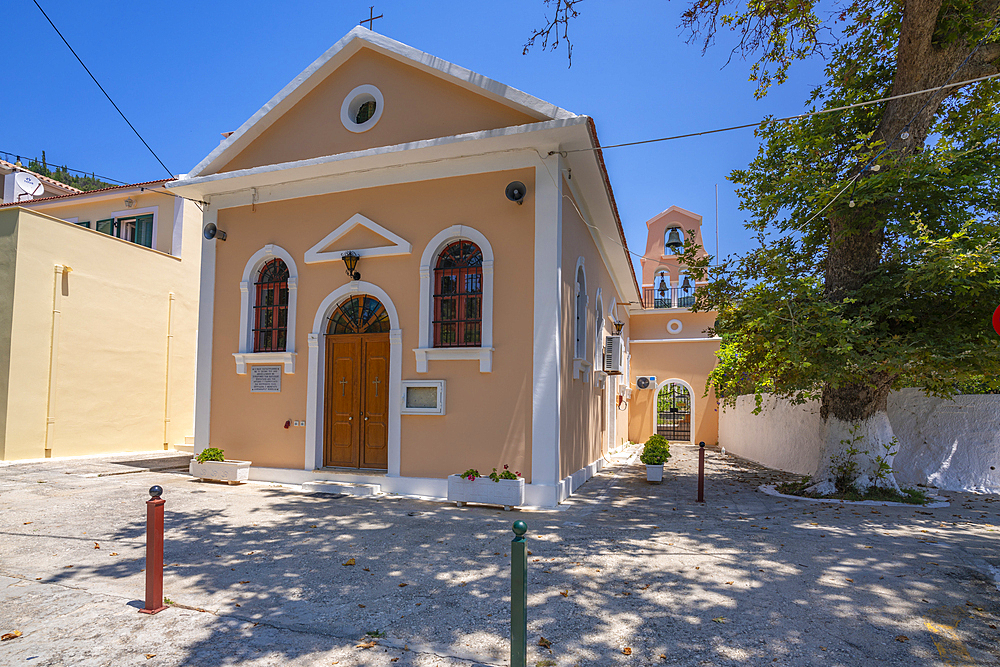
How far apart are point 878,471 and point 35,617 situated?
10590 millimetres

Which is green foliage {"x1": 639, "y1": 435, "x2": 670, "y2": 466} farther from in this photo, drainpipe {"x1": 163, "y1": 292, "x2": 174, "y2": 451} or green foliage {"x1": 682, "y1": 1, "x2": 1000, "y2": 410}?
drainpipe {"x1": 163, "y1": 292, "x2": 174, "y2": 451}

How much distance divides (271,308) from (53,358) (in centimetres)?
583

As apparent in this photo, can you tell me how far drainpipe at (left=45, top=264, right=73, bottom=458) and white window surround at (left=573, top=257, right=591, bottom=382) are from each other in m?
11.1

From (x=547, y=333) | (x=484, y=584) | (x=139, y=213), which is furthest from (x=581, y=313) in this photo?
(x=139, y=213)

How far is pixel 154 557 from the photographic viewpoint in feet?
13.7

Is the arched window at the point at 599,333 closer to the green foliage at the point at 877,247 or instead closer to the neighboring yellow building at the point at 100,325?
the green foliage at the point at 877,247

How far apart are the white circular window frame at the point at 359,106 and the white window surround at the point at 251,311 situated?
2502 millimetres

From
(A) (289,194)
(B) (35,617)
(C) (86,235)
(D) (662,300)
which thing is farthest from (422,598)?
(D) (662,300)

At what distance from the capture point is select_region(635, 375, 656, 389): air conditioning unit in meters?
21.2

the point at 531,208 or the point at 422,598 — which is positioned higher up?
the point at 531,208

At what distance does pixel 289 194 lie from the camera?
10.2m

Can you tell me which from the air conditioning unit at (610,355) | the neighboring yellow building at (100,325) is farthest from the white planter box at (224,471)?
the air conditioning unit at (610,355)

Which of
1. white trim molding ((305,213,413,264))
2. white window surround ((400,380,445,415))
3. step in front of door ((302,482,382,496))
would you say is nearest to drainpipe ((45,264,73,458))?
white trim molding ((305,213,413,264))

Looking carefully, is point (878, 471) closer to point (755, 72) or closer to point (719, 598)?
point (719, 598)
